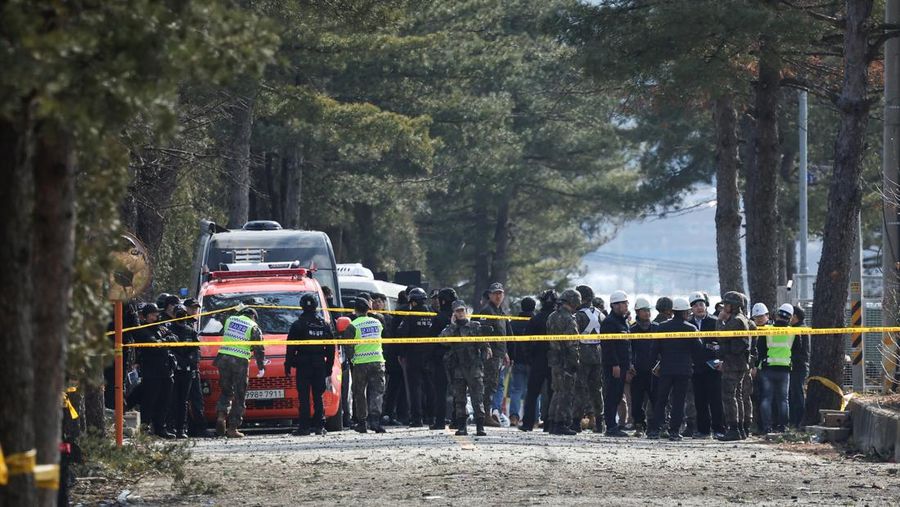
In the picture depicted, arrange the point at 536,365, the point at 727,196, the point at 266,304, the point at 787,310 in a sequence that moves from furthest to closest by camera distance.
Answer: the point at 727,196
the point at 266,304
the point at 787,310
the point at 536,365

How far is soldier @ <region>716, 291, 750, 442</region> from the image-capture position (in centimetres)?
1970

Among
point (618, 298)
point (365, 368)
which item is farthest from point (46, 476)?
point (618, 298)

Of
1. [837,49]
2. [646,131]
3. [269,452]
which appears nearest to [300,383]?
[269,452]

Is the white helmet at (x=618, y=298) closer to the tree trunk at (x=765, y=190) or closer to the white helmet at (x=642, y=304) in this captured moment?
the white helmet at (x=642, y=304)

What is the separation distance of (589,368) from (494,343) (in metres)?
1.33

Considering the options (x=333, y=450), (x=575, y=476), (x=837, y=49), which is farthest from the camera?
(x=837, y=49)

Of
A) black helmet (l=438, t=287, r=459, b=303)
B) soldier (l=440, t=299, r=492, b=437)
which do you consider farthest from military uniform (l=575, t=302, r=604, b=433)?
black helmet (l=438, t=287, r=459, b=303)

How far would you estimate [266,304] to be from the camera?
22172mm

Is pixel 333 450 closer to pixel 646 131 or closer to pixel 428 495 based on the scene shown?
pixel 428 495

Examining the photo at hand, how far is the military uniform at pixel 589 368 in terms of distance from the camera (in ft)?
66.5

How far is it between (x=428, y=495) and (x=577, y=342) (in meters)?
7.81

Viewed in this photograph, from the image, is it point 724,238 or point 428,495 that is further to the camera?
point 724,238

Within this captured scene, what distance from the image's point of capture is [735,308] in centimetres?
2011

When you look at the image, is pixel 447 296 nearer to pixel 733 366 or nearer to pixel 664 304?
pixel 664 304
